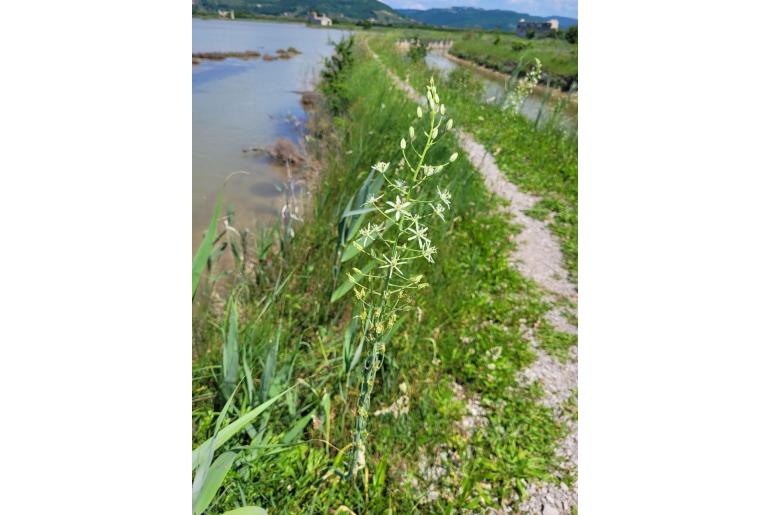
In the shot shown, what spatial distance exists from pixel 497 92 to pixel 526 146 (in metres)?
1.01

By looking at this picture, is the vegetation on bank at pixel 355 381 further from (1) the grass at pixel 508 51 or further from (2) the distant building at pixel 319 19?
(2) the distant building at pixel 319 19

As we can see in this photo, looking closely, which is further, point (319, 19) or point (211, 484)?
point (319, 19)

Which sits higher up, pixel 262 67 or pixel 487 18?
pixel 487 18

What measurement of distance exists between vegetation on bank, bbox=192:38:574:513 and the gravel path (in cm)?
4

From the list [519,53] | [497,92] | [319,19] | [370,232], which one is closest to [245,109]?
[319,19]

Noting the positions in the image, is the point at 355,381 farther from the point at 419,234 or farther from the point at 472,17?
the point at 472,17

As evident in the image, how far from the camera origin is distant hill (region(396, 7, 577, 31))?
1.82 metres

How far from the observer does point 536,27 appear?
215 centimetres

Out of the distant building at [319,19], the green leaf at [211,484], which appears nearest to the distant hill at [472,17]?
the distant building at [319,19]
